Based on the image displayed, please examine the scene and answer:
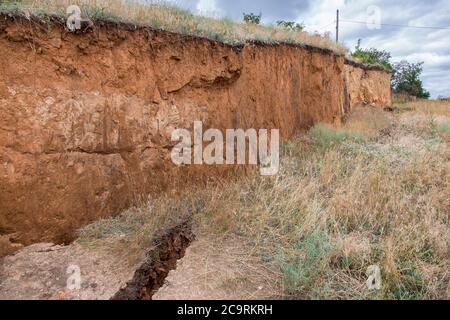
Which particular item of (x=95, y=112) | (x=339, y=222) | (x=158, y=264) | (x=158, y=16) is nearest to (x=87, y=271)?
(x=158, y=264)

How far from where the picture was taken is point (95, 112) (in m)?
4.35

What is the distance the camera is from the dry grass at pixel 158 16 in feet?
14.0

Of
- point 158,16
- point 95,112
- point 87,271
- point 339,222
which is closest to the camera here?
point 87,271

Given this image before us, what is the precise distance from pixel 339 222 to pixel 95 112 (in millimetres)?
3103

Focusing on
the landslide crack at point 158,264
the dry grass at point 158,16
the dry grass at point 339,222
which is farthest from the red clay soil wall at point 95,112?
the landslide crack at point 158,264

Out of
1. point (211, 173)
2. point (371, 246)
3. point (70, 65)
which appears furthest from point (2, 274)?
point (371, 246)

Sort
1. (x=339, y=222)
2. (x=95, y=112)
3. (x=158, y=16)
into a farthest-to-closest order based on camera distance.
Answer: (x=158, y=16), (x=95, y=112), (x=339, y=222)

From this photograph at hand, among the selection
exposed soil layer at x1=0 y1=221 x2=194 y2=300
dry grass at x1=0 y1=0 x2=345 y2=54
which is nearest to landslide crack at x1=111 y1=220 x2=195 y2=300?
exposed soil layer at x1=0 y1=221 x2=194 y2=300

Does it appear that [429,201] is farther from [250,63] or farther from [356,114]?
[356,114]

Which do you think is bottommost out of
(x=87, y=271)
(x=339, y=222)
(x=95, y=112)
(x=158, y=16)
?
(x=87, y=271)

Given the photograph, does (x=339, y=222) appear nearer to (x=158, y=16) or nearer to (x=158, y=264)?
(x=158, y=264)

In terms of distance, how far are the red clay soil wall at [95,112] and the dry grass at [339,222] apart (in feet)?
2.46

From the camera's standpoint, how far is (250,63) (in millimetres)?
6609
